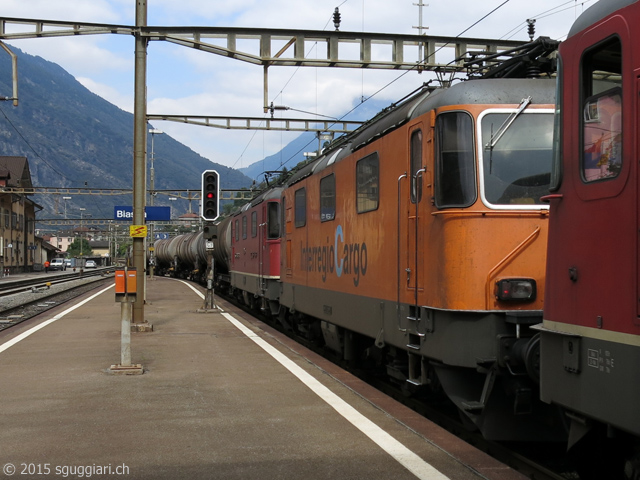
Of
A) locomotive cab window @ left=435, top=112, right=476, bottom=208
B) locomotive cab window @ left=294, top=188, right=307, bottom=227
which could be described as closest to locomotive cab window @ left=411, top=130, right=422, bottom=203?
locomotive cab window @ left=435, top=112, right=476, bottom=208

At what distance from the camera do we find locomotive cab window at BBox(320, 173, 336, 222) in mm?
10367

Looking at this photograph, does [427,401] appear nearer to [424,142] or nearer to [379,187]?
[379,187]

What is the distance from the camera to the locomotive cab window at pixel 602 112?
402 centimetres

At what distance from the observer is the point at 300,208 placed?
1290cm

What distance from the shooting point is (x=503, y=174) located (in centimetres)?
626

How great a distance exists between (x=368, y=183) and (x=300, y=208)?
4294mm

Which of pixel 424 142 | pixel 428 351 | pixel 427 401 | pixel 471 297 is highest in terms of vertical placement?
pixel 424 142

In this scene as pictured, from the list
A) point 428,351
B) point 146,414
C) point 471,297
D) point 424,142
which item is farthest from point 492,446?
point 146,414

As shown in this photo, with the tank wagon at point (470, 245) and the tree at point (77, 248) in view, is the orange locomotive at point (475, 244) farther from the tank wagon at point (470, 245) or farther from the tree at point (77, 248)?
the tree at point (77, 248)

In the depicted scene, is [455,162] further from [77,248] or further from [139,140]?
[77,248]

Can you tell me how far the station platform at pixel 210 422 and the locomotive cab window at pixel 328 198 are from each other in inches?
83.2

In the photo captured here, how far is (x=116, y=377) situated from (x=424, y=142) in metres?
5.08

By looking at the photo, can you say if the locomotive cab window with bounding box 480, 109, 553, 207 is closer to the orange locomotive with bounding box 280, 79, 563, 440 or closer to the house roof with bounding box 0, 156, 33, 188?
the orange locomotive with bounding box 280, 79, 563, 440

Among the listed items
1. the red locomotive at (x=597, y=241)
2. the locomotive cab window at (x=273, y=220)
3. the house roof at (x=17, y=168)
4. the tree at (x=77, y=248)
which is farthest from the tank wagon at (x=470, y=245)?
the tree at (x=77, y=248)
